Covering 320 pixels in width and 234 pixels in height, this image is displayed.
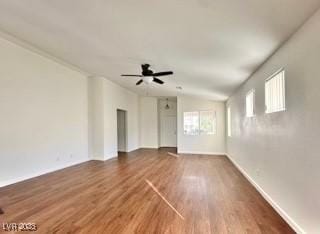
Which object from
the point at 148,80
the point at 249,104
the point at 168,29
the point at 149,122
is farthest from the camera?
the point at 149,122

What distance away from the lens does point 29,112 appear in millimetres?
4949

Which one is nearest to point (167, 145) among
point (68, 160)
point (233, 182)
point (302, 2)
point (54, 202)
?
point (68, 160)

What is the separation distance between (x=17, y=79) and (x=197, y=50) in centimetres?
413

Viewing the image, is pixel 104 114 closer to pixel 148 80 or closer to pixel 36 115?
pixel 36 115

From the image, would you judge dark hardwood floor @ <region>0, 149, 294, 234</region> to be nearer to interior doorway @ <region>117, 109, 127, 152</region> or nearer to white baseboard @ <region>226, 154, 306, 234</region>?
white baseboard @ <region>226, 154, 306, 234</region>

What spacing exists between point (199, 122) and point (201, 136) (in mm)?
641

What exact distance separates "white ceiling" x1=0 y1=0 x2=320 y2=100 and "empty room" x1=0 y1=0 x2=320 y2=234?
0.02 m

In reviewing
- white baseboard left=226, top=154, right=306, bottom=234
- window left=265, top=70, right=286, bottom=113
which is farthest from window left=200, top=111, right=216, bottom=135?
window left=265, top=70, right=286, bottom=113

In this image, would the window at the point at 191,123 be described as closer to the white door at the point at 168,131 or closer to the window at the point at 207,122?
the window at the point at 207,122

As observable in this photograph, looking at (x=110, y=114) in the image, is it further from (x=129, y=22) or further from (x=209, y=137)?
(x=129, y=22)

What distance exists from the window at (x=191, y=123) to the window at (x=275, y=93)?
19.2 ft

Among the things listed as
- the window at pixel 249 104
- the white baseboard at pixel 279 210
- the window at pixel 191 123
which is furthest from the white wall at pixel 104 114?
the white baseboard at pixel 279 210

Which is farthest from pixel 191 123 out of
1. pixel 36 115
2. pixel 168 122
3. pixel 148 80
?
pixel 36 115

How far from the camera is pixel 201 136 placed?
922 cm
